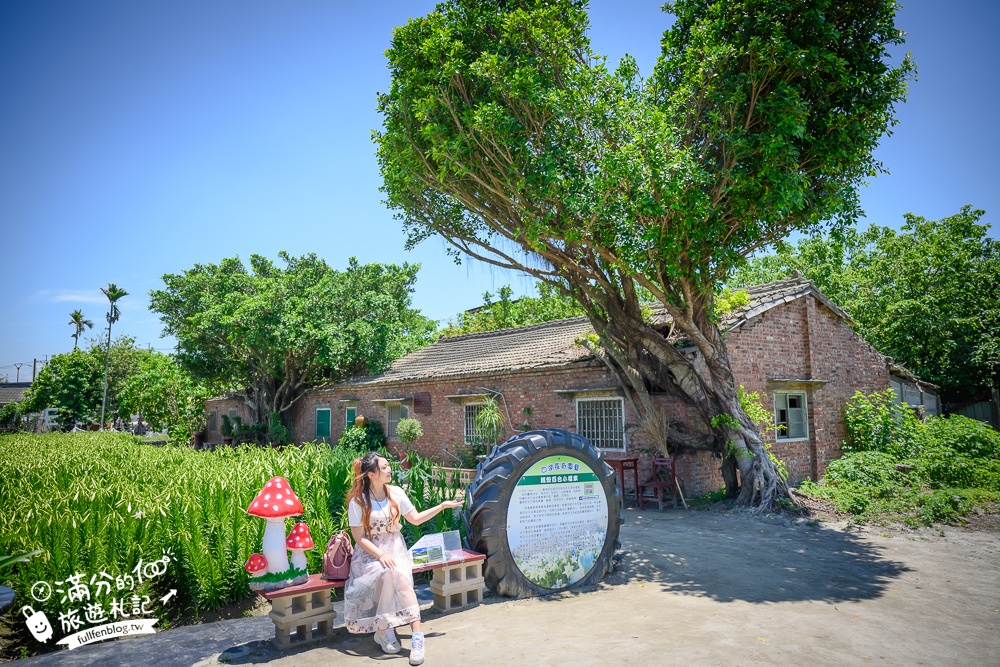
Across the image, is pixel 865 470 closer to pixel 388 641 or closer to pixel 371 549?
pixel 388 641

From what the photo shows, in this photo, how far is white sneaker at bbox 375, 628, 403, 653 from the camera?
4.42 m

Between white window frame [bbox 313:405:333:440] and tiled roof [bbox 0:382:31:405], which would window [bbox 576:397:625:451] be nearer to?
white window frame [bbox 313:405:333:440]

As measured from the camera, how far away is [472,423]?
A: 1733cm

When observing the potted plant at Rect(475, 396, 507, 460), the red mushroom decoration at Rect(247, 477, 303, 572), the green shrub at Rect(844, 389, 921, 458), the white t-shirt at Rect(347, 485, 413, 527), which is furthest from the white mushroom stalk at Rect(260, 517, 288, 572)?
the green shrub at Rect(844, 389, 921, 458)

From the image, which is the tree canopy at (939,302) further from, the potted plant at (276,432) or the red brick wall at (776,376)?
the potted plant at (276,432)

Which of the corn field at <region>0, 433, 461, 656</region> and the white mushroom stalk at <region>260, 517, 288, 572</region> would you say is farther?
the corn field at <region>0, 433, 461, 656</region>

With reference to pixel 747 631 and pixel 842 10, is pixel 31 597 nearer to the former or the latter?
pixel 747 631

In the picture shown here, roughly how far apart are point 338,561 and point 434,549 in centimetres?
90

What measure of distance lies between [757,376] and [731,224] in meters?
4.86

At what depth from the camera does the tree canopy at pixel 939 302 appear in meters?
20.7

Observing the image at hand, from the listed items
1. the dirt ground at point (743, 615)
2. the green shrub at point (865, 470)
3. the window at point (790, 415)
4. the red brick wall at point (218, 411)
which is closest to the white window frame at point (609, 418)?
the window at point (790, 415)

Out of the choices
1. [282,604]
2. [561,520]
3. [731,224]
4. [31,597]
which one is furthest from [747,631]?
[731,224]

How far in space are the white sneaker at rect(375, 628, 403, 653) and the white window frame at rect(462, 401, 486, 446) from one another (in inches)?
480

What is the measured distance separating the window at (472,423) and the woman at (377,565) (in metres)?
12.0
